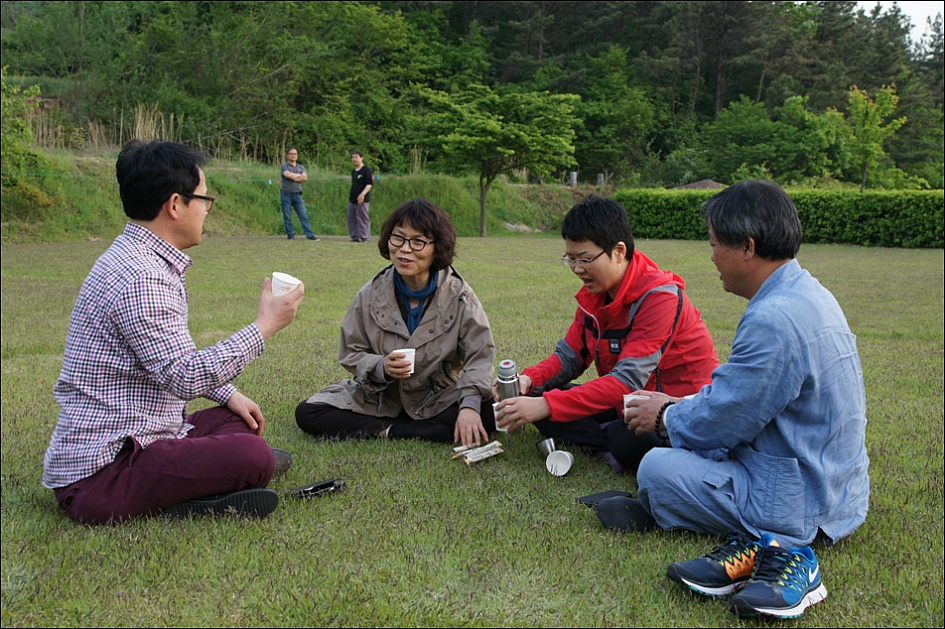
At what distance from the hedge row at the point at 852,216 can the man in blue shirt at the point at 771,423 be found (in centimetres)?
1819

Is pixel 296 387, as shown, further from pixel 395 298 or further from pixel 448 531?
pixel 448 531

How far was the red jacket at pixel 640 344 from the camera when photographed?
11.7 ft

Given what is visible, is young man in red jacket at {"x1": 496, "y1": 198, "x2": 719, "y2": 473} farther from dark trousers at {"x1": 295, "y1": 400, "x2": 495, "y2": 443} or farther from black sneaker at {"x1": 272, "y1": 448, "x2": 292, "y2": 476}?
black sneaker at {"x1": 272, "y1": 448, "x2": 292, "y2": 476}

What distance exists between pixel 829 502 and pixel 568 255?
1534mm

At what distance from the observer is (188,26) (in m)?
32.3

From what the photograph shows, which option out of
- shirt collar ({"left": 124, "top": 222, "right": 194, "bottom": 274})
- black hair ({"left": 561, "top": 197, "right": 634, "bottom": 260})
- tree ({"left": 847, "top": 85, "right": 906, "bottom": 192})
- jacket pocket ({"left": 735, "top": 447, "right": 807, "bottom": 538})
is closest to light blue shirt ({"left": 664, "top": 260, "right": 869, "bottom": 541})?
jacket pocket ({"left": 735, "top": 447, "right": 807, "bottom": 538})

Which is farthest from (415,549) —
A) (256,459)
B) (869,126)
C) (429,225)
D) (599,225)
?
(869,126)

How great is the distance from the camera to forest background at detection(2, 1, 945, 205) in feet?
85.5

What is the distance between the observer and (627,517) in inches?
119

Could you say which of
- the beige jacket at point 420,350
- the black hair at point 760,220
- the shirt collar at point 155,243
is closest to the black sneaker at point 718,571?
the black hair at point 760,220

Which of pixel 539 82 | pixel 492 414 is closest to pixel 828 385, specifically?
pixel 492 414

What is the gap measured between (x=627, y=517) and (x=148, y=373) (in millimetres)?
1816

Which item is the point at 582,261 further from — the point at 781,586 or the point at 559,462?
the point at 781,586

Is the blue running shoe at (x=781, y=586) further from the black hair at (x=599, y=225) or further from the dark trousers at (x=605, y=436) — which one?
the black hair at (x=599, y=225)
